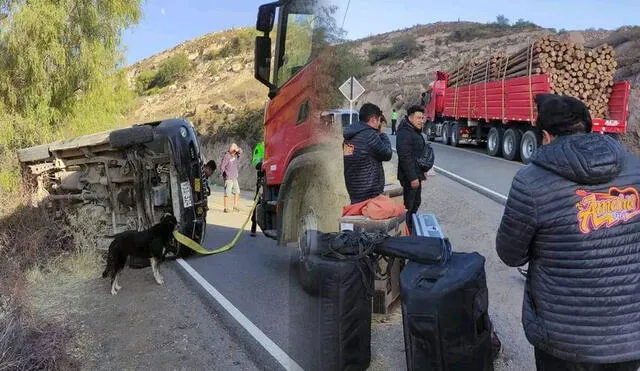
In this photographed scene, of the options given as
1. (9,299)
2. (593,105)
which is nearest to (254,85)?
(9,299)

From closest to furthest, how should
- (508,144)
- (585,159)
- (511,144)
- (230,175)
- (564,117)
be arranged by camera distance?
(585,159) → (564,117) → (230,175) → (511,144) → (508,144)

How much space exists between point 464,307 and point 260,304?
294 centimetres

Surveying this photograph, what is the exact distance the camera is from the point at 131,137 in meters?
6.32

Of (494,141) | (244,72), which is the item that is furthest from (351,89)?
(494,141)

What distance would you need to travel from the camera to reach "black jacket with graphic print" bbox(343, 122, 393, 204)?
8.79 ft

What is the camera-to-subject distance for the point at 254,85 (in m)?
3.19

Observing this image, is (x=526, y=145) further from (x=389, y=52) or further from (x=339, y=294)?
(x=339, y=294)

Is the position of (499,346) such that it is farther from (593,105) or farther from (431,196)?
(593,105)

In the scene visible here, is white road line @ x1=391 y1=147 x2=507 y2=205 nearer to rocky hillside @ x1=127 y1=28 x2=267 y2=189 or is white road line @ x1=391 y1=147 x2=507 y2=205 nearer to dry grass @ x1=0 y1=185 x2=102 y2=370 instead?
rocky hillside @ x1=127 y1=28 x2=267 y2=189

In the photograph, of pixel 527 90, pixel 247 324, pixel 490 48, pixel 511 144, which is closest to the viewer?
pixel 247 324

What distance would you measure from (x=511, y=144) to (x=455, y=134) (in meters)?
3.95

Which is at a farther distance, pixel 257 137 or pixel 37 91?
pixel 37 91

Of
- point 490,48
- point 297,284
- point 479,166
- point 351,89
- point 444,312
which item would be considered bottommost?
point 479,166

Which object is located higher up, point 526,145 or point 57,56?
point 57,56
